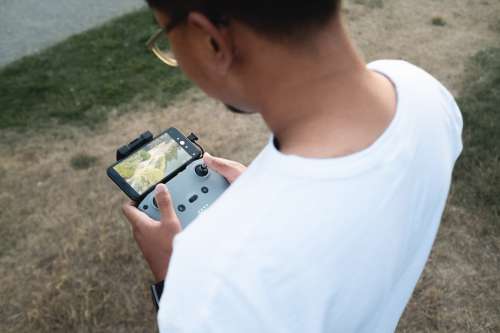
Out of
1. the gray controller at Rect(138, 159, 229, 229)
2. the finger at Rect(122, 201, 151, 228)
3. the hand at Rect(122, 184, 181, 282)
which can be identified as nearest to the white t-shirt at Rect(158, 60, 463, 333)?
the hand at Rect(122, 184, 181, 282)

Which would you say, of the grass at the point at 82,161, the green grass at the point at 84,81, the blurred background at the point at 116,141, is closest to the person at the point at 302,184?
the blurred background at the point at 116,141

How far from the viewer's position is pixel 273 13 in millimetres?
659

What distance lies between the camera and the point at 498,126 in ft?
10.2

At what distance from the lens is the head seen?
0.66 metres

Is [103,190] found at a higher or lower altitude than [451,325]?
higher

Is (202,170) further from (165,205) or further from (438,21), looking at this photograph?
(438,21)

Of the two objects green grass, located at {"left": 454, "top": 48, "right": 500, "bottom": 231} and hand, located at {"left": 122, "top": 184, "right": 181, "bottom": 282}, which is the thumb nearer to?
hand, located at {"left": 122, "top": 184, "right": 181, "bottom": 282}

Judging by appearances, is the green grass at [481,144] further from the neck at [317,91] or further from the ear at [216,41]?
the ear at [216,41]

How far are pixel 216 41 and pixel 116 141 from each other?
2612mm

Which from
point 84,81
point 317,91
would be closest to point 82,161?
point 84,81

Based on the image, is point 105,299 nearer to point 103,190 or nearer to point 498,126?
A: point 103,190

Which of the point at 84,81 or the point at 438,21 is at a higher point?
the point at 84,81

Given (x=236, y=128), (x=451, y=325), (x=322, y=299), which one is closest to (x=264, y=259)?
(x=322, y=299)

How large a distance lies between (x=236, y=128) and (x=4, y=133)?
1.55 metres
